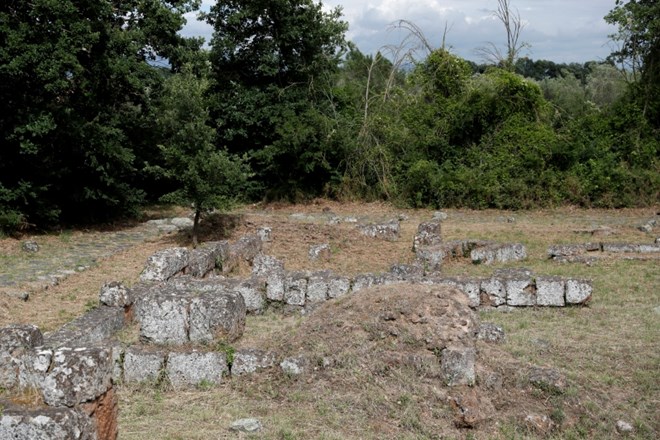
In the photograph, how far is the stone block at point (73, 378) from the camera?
600 centimetres

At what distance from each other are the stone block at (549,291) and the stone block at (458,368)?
170 inches

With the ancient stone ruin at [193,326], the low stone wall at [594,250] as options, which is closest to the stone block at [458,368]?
the ancient stone ruin at [193,326]

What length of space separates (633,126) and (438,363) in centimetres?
2015

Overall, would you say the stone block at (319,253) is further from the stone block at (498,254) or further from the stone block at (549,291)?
the stone block at (549,291)

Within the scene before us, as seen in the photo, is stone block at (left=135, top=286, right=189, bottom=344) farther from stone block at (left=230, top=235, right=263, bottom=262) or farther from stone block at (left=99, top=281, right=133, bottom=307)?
stone block at (left=230, top=235, right=263, bottom=262)

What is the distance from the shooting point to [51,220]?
19.0 m

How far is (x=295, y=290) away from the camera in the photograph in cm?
1182

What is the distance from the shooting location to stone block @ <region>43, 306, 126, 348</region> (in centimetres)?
849

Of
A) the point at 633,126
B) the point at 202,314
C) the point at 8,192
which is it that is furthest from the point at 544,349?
the point at 633,126

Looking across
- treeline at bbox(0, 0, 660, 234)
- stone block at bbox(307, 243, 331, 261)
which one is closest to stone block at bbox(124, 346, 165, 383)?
stone block at bbox(307, 243, 331, 261)

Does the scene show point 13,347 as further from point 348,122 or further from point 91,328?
point 348,122

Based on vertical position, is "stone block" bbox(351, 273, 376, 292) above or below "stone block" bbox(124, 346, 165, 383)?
above

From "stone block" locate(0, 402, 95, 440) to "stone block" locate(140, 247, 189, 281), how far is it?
663 centimetres

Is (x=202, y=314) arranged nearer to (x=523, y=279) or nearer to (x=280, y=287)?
(x=280, y=287)
